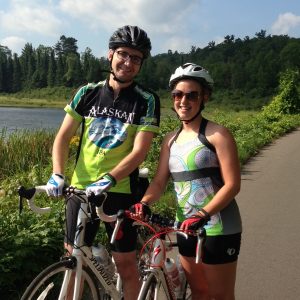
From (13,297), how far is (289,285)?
253 centimetres

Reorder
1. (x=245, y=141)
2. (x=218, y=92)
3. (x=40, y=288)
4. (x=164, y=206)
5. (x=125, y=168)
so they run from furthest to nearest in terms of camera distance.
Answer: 1. (x=218, y=92)
2. (x=245, y=141)
3. (x=164, y=206)
4. (x=125, y=168)
5. (x=40, y=288)

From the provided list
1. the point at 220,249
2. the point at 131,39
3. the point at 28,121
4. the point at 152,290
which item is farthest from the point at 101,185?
the point at 28,121

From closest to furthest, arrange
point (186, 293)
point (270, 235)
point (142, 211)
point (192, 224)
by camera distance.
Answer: point (192, 224) < point (142, 211) < point (186, 293) < point (270, 235)

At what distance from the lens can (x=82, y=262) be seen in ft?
8.83

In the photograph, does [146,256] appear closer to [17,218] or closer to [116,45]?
[116,45]

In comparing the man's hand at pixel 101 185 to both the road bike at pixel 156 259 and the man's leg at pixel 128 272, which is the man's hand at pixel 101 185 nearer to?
the road bike at pixel 156 259

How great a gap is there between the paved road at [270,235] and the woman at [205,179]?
1.57m

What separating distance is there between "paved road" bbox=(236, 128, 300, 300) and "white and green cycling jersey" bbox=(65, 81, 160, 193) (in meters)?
2.03

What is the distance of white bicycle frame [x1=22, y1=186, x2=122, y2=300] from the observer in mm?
2629

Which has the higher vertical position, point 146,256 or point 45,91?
point 146,256

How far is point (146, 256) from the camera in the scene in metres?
3.07

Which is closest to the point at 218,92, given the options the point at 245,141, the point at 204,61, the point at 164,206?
the point at 204,61

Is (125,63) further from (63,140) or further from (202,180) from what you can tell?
(202,180)

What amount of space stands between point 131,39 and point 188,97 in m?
0.55
